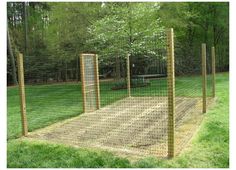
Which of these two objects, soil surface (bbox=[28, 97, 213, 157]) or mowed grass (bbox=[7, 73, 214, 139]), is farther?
mowed grass (bbox=[7, 73, 214, 139])

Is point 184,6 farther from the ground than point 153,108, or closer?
farther from the ground

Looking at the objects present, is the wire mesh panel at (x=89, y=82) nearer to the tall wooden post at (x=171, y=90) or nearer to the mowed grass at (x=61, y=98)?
the mowed grass at (x=61, y=98)

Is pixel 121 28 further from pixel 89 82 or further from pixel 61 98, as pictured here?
pixel 89 82

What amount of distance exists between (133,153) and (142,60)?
A: 9.44 ft

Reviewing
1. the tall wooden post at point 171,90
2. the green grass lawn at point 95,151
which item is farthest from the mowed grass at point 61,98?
the tall wooden post at point 171,90

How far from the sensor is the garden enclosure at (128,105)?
16.3 feet

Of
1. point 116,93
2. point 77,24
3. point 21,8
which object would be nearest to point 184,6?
point 77,24

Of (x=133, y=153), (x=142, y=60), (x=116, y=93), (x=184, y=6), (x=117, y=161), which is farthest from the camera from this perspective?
(x=184, y=6)

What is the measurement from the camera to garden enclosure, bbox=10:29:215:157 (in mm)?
4969

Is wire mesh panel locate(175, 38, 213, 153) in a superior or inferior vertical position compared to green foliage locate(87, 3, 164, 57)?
inferior

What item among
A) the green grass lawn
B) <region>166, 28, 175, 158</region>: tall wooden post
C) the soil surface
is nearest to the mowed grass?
the green grass lawn

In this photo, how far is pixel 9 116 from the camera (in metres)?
8.41

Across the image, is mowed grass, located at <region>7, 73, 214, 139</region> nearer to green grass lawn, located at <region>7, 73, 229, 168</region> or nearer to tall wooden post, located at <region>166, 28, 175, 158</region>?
green grass lawn, located at <region>7, 73, 229, 168</region>

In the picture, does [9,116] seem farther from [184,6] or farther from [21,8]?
[21,8]
